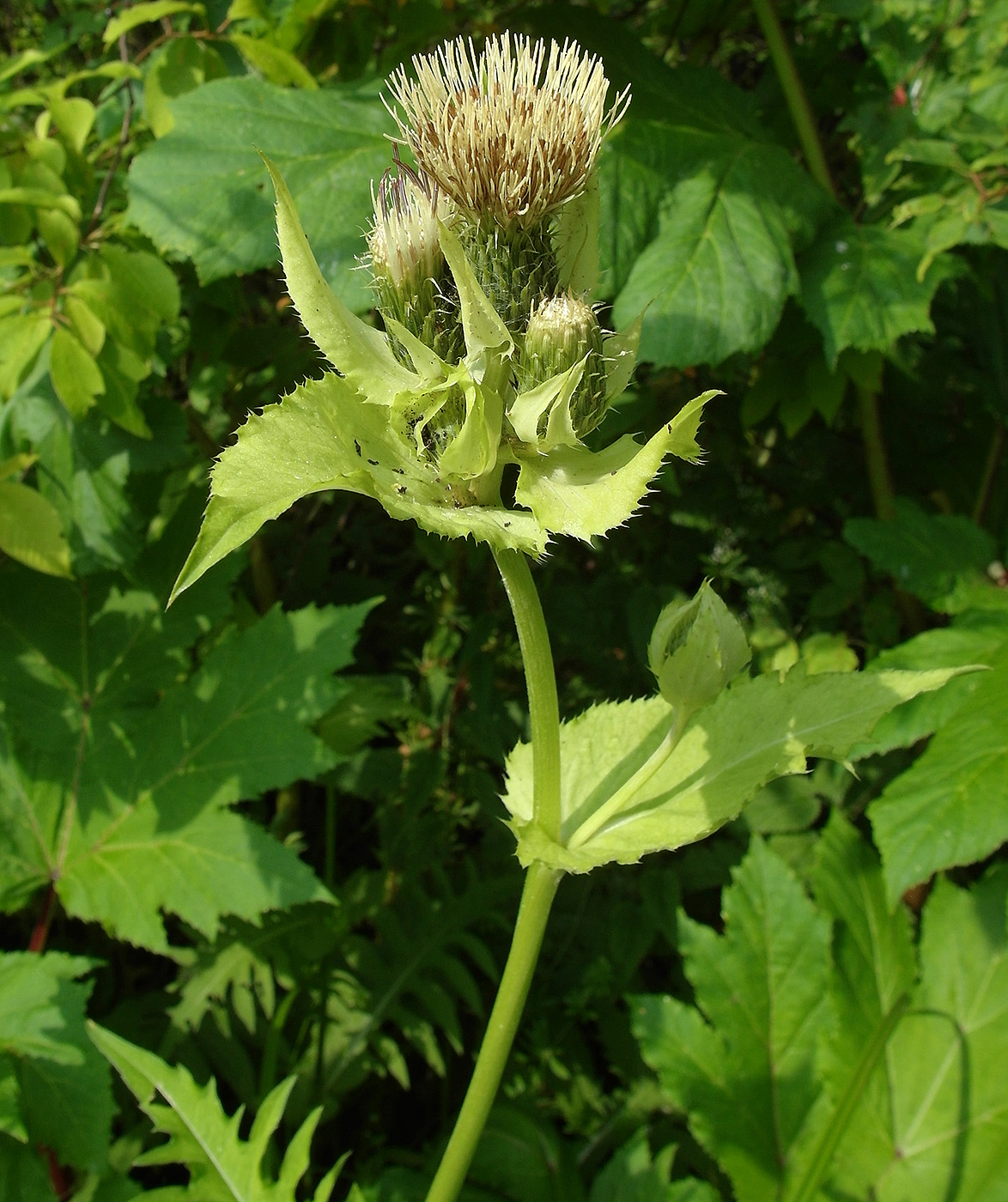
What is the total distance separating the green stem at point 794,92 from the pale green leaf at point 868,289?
0.42m

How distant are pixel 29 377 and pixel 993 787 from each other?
7.12 feet

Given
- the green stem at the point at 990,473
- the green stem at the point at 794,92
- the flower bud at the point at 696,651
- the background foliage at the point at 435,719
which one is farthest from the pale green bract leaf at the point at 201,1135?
the green stem at the point at 794,92

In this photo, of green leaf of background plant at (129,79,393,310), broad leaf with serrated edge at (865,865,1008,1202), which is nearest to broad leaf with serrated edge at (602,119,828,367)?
green leaf of background plant at (129,79,393,310)

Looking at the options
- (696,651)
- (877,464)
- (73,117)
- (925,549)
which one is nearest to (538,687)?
(696,651)

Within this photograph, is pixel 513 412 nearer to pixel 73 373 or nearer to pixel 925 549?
pixel 73 373

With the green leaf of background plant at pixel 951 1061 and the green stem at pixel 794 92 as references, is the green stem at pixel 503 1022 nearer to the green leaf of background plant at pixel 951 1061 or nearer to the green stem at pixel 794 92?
the green leaf of background plant at pixel 951 1061

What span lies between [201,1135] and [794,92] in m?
2.96

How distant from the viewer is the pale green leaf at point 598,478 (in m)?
0.93

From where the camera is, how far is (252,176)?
6.72 feet

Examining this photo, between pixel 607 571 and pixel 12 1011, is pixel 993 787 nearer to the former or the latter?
pixel 607 571

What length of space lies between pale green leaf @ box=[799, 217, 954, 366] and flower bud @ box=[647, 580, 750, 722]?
112 cm

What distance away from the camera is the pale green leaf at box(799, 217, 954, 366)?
2.12 m

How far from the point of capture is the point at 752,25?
3586mm

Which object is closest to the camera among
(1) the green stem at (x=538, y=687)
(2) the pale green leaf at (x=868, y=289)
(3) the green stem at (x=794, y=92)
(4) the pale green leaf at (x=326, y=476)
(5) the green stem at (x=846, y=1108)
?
(4) the pale green leaf at (x=326, y=476)
